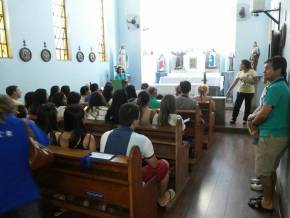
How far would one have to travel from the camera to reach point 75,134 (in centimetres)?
239

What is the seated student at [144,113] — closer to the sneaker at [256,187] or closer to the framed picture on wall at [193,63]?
the sneaker at [256,187]

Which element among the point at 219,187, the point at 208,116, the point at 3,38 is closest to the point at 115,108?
the point at 219,187

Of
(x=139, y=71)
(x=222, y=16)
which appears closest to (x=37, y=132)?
(x=139, y=71)

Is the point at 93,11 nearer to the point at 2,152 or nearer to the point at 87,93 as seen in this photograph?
the point at 87,93

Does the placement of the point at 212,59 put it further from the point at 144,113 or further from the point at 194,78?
the point at 144,113

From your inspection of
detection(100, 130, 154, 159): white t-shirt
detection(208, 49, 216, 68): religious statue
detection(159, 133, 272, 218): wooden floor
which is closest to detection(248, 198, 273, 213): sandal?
detection(159, 133, 272, 218): wooden floor

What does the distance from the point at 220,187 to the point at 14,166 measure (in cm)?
241

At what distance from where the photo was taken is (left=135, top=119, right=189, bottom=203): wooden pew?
9.88ft

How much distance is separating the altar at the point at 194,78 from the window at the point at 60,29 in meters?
3.55

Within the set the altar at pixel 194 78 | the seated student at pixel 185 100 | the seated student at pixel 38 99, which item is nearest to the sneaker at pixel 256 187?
the seated student at pixel 185 100

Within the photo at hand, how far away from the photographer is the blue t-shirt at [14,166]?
1.57m

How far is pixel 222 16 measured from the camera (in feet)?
33.6

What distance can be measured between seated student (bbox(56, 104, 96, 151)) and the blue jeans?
71 centimetres

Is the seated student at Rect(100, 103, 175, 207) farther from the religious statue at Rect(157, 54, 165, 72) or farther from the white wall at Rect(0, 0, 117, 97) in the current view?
the religious statue at Rect(157, 54, 165, 72)
